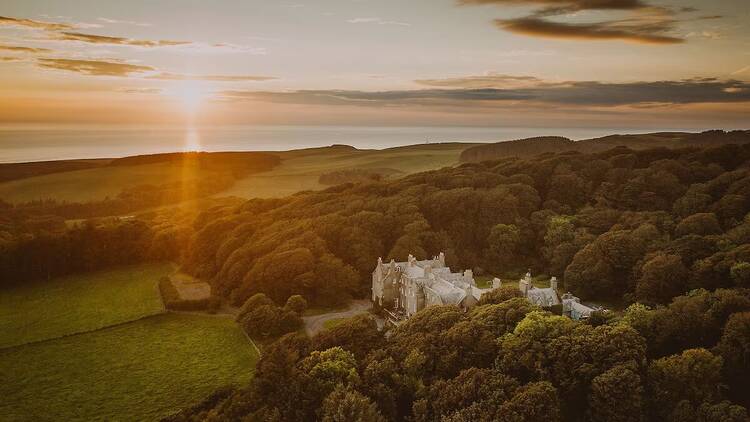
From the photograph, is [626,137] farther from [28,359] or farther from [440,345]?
[28,359]

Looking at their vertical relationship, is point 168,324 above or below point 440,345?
below

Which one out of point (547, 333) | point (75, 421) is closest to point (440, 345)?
point (547, 333)

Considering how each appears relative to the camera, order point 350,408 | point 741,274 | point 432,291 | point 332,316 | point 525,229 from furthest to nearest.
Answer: point 525,229, point 332,316, point 432,291, point 741,274, point 350,408

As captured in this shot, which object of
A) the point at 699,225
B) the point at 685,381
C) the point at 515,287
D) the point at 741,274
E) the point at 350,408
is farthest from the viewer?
the point at 699,225

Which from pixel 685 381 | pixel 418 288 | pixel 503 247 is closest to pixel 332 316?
Answer: pixel 418 288

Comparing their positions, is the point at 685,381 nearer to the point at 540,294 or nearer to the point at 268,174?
the point at 540,294
